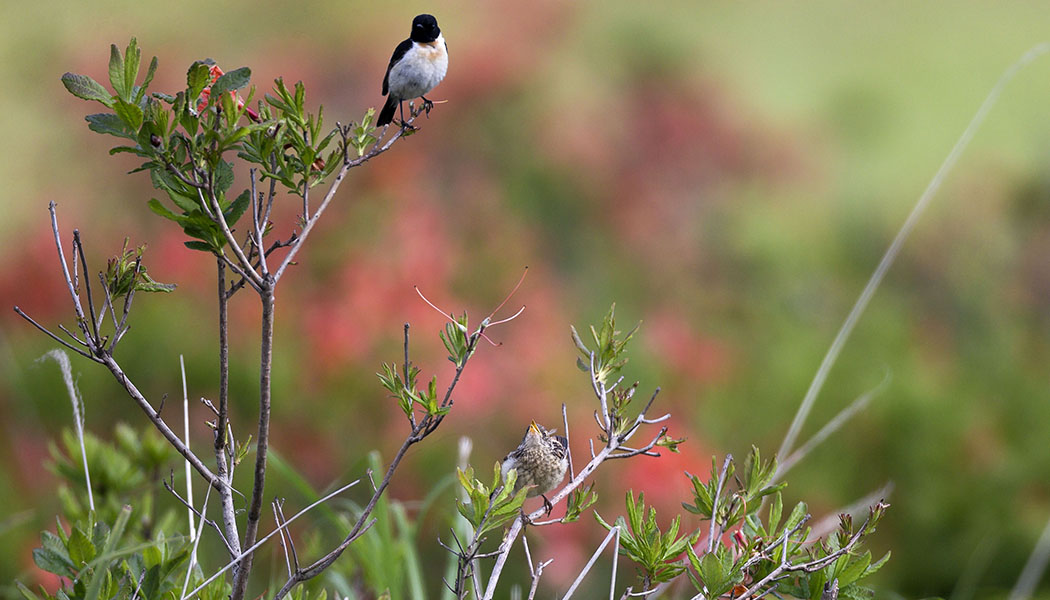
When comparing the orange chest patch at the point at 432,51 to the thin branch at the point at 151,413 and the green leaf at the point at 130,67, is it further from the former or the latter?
the thin branch at the point at 151,413

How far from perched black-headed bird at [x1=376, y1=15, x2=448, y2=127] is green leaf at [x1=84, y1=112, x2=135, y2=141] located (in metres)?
0.31

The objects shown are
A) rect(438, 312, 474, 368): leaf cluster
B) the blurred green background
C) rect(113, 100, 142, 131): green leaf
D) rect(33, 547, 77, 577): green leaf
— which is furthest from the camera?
the blurred green background

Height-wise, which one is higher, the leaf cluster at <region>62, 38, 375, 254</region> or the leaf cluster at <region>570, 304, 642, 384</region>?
the leaf cluster at <region>62, 38, 375, 254</region>

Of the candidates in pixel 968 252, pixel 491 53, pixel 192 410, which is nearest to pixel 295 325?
pixel 192 410

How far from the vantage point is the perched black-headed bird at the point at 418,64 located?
3.88 feet

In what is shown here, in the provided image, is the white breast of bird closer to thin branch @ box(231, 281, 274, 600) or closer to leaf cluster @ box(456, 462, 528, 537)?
thin branch @ box(231, 281, 274, 600)

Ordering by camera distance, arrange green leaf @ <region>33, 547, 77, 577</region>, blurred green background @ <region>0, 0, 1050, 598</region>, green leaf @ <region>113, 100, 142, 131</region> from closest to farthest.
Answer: green leaf @ <region>113, 100, 142, 131</region> → green leaf @ <region>33, 547, 77, 577</region> → blurred green background @ <region>0, 0, 1050, 598</region>

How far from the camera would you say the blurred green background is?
12.1 feet

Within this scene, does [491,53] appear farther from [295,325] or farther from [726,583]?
[726,583]

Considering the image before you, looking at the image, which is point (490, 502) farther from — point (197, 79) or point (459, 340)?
point (197, 79)

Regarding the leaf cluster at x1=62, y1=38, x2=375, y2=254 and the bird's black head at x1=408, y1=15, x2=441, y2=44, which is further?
the bird's black head at x1=408, y1=15, x2=441, y2=44

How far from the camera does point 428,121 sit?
5652mm

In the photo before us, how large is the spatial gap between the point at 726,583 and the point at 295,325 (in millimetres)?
3108

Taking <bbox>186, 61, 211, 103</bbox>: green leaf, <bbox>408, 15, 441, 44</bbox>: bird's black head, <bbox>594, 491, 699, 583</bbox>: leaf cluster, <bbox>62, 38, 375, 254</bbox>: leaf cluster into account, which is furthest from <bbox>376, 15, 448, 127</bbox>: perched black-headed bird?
<bbox>594, 491, 699, 583</bbox>: leaf cluster
